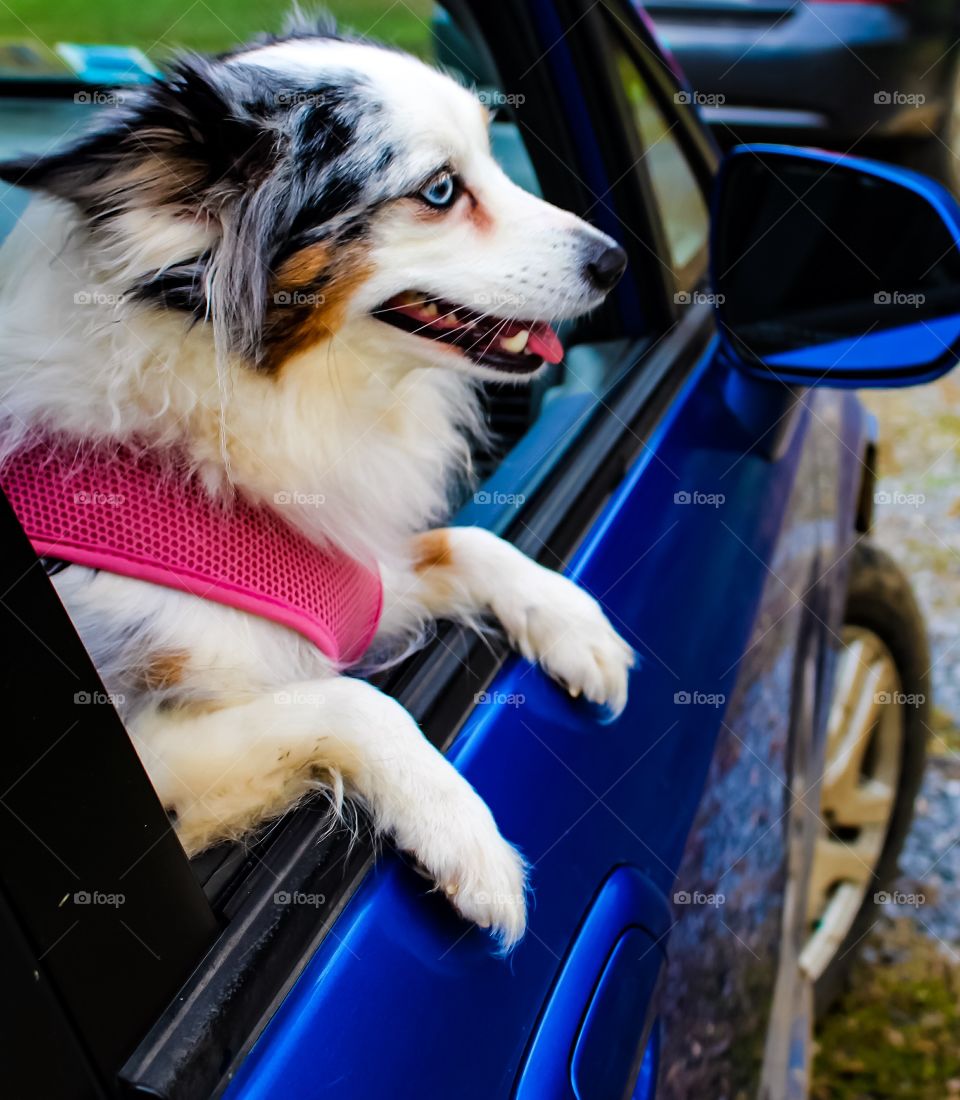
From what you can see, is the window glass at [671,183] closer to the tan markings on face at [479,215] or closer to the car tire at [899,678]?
the tan markings on face at [479,215]

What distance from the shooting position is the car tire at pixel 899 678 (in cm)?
291

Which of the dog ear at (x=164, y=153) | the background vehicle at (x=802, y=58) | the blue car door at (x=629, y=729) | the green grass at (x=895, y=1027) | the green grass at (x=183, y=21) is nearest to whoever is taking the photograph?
the blue car door at (x=629, y=729)

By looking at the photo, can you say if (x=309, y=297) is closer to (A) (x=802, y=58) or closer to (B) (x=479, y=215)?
(B) (x=479, y=215)

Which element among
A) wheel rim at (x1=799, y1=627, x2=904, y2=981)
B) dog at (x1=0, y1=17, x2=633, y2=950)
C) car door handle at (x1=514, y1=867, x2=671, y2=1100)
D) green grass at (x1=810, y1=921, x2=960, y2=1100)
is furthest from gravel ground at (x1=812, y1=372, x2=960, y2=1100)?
dog at (x1=0, y1=17, x2=633, y2=950)

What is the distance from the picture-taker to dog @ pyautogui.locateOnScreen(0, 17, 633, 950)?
1280 millimetres

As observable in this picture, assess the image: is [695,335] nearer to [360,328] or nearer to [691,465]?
[691,465]

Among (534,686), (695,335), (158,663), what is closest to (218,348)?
(158,663)

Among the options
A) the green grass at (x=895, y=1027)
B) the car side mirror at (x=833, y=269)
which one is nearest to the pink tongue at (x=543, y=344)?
the car side mirror at (x=833, y=269)

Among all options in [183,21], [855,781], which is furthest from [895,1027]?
[183,21]

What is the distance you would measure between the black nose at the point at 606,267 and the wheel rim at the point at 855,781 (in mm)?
1455

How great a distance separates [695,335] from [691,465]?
0.55m

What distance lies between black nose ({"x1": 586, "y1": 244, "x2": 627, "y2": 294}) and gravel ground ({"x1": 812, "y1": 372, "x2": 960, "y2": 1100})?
7.33ft

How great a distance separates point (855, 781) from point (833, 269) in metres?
1.60

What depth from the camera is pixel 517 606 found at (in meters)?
1.53
